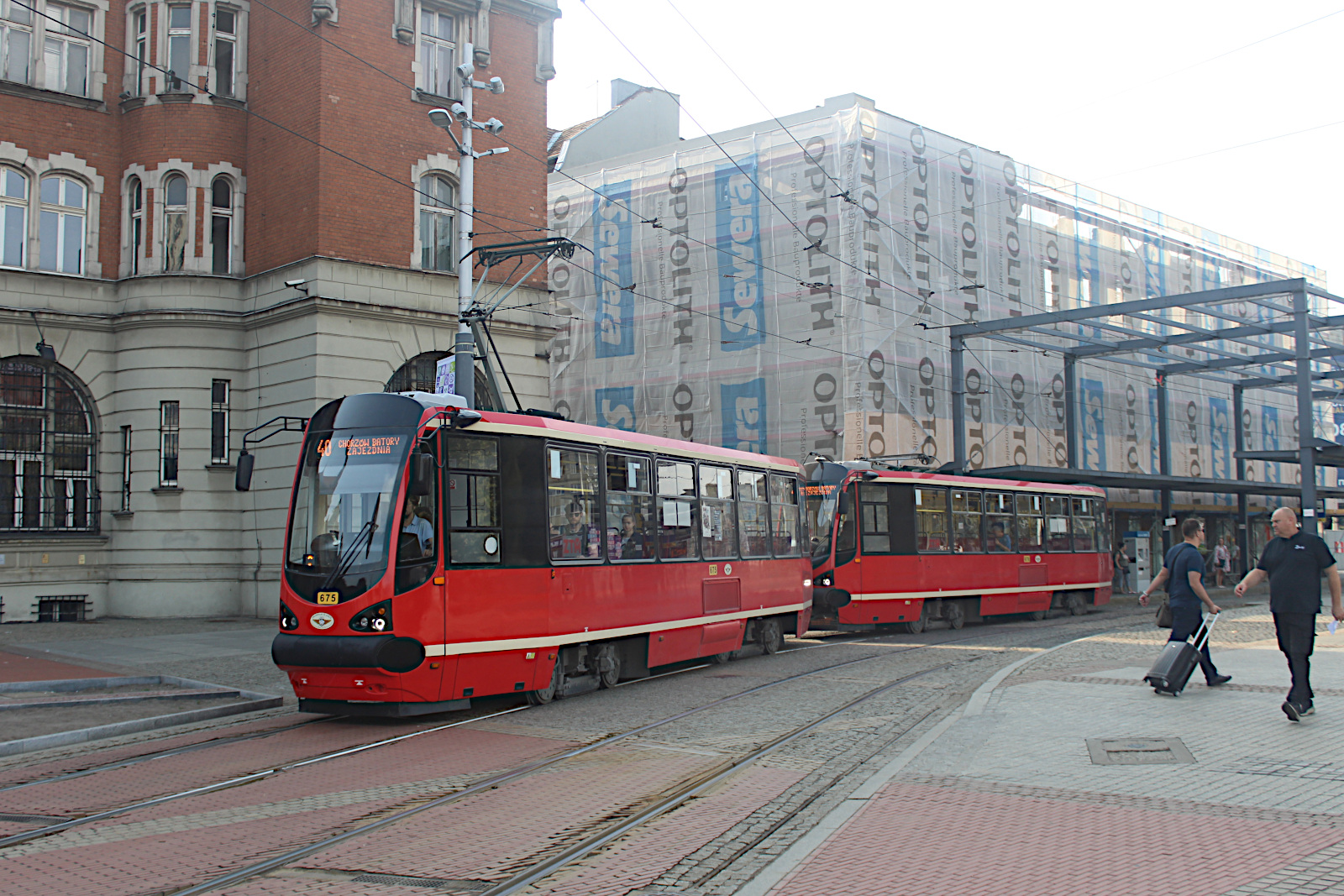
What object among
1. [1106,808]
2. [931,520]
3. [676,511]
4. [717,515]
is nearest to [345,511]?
[676,511]

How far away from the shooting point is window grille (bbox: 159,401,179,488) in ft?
78.7

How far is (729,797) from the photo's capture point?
300 inches

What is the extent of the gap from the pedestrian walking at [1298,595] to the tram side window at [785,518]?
8.44m

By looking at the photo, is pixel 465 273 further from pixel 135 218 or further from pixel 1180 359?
pixel 1180 359

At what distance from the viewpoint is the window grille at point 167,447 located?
2398cm

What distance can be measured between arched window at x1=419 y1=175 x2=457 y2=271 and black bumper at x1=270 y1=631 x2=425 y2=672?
15461 mm

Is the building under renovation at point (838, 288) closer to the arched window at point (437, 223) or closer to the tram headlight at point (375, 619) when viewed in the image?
the arched window at point (437, 223)

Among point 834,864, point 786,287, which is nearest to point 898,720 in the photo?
point 834,864

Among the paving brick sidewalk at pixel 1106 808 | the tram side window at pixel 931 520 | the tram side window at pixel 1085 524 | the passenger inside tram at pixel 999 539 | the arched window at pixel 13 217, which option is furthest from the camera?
the tram side window at pixel 1085 524

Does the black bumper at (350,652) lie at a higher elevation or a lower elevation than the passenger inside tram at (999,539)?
lower

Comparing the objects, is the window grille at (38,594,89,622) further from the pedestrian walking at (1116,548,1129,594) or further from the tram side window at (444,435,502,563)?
the pedestrian walking at (1116,548,1129,594)

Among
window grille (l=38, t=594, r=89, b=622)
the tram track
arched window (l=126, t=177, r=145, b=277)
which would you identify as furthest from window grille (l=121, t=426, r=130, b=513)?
the tram track

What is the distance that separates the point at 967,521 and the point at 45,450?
61.2 feet

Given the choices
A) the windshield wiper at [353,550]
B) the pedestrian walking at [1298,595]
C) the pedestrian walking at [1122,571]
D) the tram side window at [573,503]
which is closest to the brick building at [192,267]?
the tram side window at [573,503]
